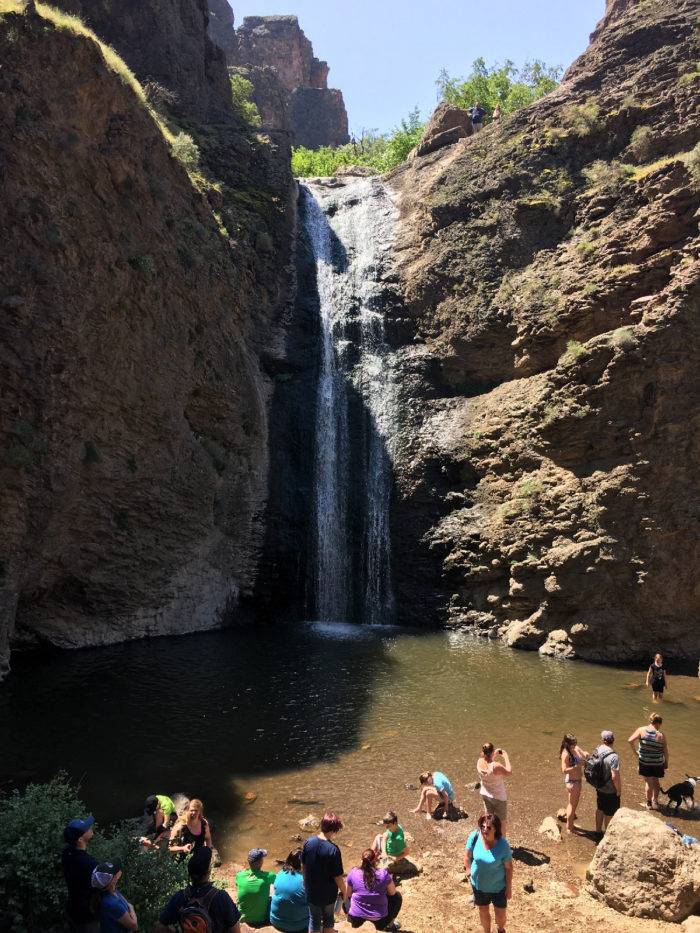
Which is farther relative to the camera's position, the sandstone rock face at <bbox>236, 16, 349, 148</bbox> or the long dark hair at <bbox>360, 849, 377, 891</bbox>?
the sandstone rock face at <bbox>236, 16, 349, 148</bbox>

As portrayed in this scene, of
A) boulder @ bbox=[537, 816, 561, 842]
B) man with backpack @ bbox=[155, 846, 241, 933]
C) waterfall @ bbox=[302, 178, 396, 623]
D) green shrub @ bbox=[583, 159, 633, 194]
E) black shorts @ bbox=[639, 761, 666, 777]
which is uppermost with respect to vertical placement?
green shrub @ bbox=[583, 159, 633, 194]

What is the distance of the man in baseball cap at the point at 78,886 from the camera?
5645 millimetres

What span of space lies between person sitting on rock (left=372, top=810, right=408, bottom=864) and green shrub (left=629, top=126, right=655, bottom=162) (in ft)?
96.1

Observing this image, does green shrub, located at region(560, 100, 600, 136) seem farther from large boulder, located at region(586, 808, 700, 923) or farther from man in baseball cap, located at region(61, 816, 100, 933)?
man in baseball cap, located at region(61, 816, 100, 933)

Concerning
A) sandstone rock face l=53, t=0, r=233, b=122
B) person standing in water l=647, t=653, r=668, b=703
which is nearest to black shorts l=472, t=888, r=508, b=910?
person standing in water l=647, t=653, r=668, b=703

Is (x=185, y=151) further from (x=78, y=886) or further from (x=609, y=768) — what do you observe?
(x=78, y=886)

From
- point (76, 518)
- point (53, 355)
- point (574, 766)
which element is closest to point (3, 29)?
point (53, 355)

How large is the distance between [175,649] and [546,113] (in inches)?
1267

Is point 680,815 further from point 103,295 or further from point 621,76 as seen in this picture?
point 621,76

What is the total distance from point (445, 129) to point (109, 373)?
31160 millimetres

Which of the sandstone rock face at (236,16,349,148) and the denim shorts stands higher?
the sandstone rock face at (236,16,349,148)

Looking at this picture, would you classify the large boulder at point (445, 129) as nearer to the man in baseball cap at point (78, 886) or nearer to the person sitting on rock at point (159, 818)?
the person sitting on rock at point (159, 818)

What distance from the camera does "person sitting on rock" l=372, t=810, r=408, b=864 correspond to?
9562 millimetres

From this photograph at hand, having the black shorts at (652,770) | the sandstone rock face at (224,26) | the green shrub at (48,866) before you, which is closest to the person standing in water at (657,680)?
the black shorts at (652,770)
